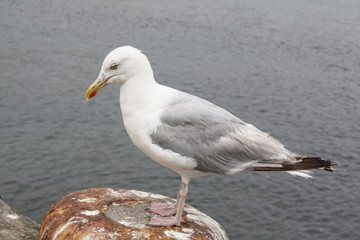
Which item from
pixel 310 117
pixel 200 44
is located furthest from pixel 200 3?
pixel 310 117

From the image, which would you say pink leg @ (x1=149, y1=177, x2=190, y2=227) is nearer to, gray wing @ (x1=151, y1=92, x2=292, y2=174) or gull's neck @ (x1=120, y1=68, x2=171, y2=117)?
gray wing @ (x1=151, y1=92, x2=292, y2=174)

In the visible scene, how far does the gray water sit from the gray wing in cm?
620

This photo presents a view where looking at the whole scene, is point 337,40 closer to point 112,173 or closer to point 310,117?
point 310,117

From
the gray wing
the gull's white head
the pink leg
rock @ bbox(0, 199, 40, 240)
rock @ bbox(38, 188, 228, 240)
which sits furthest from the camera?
rock @ bbox(0, 199, 40, 240)

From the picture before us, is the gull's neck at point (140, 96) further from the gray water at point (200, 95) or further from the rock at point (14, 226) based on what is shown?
the gray water at point (200, 95)

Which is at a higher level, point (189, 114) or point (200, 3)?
point (200, 3)

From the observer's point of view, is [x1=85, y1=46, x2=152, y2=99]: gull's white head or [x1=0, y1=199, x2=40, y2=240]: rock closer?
[x1=85, y1=46, x2=152, y2=99]: gull's white head

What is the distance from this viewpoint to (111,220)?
689 cm

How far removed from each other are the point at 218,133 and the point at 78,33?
2263 cm

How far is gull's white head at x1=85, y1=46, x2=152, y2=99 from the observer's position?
6.74 meters

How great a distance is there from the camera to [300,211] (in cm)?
1364

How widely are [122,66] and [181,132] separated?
52.1 inches

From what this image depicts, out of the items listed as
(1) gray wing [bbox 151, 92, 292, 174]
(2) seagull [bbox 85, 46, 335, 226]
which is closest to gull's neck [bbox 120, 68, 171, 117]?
(2) seagull [bbox 85, 46, 335, 226]

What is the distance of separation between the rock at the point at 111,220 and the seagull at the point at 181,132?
29 centimetres
